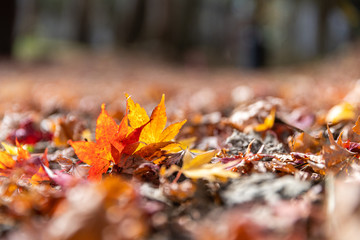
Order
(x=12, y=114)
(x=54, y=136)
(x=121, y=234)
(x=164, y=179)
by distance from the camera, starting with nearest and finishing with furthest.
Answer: (x=121, y=234)
(x=164, y=179)
(x=54, y=136)
(x=12, y=114)

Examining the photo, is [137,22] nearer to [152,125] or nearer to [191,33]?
[191,33]

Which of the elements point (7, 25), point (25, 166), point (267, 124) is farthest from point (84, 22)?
point (25, 166)

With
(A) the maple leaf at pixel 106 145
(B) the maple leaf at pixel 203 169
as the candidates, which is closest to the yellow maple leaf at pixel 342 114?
(B) the maple leaf at pixel 203 169

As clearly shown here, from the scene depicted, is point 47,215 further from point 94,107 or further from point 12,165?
point 94,107

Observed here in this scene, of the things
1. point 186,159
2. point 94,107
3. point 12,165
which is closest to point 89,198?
point 186,159

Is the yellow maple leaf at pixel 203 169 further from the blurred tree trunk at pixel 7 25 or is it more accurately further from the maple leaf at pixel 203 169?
the blurred tree trunk at pixel 7 25

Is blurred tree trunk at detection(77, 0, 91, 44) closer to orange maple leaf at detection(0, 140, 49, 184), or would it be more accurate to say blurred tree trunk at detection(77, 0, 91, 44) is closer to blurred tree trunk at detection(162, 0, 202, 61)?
blurred tree trunk at detection(162, 0, 202, 61)
